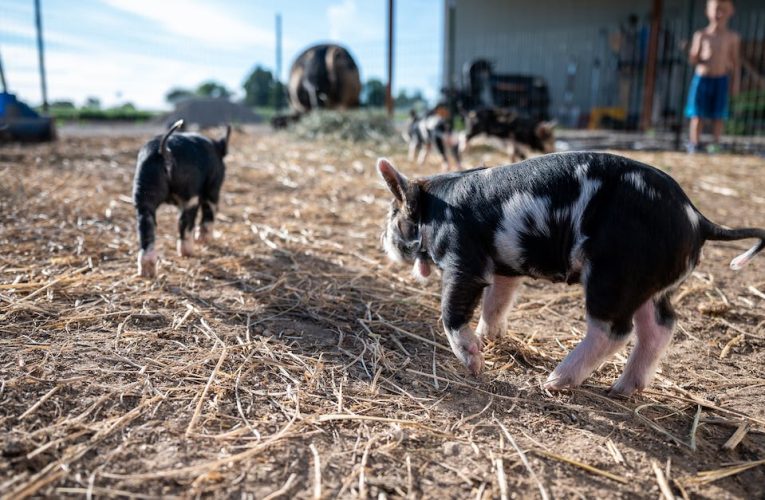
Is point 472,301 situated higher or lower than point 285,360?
higher

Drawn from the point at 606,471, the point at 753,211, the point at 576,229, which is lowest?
the point at 606,471

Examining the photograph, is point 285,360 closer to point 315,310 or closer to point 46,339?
point 315,310

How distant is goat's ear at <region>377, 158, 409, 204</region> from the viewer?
9.01 ft

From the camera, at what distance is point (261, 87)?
23.0 metres

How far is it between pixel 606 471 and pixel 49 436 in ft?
6.05

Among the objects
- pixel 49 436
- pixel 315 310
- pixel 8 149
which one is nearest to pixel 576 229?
pixel 315 310

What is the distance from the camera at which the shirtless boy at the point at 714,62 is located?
9477 mm

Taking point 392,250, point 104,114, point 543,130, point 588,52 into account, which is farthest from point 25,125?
point 588,52

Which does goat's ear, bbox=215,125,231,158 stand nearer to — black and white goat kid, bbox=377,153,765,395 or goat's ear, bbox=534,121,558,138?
black and white goat kid, bbox=377,153,765,395

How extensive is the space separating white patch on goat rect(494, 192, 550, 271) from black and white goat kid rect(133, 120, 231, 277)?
7.11 ft

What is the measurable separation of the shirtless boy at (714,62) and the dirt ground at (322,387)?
6.34 metres

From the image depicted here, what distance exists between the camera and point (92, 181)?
680cm

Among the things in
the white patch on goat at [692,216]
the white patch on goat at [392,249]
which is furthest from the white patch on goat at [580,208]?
the white patch on goat at [392,249]

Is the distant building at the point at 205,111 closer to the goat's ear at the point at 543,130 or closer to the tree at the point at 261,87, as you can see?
the tree at the point at 261,87
